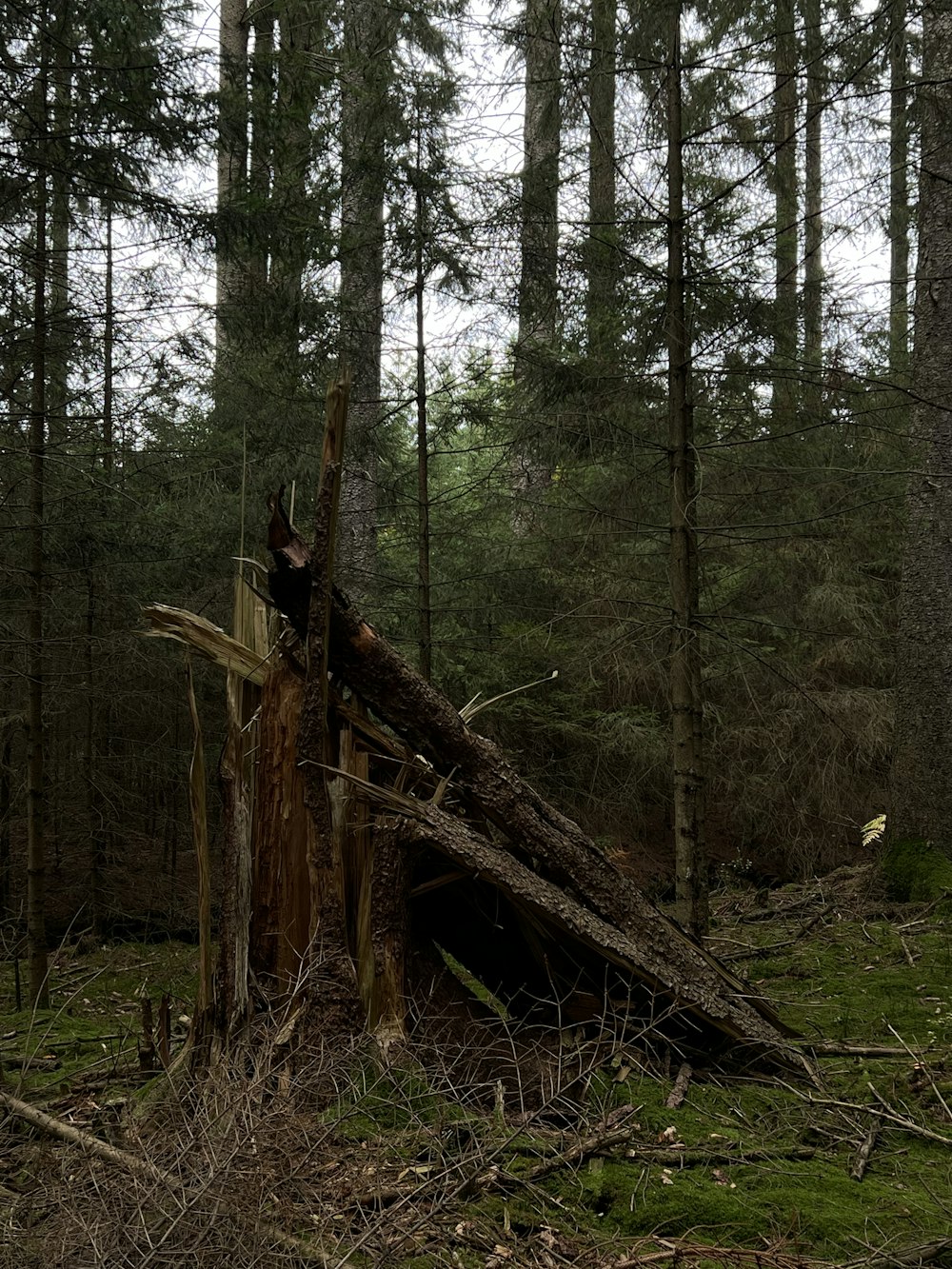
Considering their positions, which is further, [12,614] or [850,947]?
[12,614]

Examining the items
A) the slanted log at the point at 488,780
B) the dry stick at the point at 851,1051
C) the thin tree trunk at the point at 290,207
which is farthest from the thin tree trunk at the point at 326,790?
the thin tree trunk at the point at 290,207

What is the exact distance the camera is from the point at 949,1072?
14.3ft

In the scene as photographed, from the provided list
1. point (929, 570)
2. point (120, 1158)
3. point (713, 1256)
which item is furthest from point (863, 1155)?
point (929, 570)

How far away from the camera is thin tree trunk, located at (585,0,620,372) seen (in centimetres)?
715

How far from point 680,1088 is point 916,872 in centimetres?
483

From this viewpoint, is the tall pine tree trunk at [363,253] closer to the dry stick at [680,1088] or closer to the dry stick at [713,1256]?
the dry stick at [680,1088]

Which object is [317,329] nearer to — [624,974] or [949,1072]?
[624,974]

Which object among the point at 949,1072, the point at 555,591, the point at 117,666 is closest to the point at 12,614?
the point at 117,666

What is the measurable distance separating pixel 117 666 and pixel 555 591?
5.20 meters

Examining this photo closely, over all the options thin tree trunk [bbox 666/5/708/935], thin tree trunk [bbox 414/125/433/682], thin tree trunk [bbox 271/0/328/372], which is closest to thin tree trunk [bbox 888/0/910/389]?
thin tree trunk [bbox 666/5/708/935]

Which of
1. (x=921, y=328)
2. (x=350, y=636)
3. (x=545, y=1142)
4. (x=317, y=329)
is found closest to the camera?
(x=545, y=1142)

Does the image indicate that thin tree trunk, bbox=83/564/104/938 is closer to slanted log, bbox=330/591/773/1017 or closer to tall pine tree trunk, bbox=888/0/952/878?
slanted log, bbox=330/591/773/1017

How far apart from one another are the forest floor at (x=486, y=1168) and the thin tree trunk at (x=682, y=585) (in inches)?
79.1

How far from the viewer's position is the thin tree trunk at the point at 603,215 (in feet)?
→ 23.5
